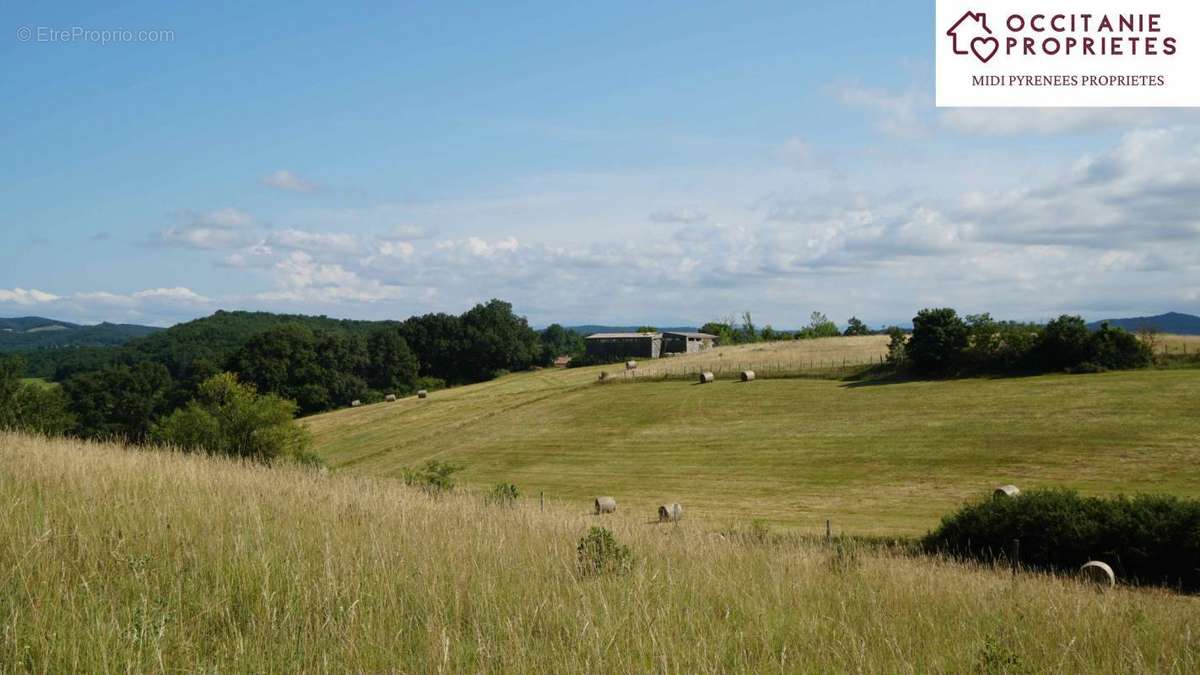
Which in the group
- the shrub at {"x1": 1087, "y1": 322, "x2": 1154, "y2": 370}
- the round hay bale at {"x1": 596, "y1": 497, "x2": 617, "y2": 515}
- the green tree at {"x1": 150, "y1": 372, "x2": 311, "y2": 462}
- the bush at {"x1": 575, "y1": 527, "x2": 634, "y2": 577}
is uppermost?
the shrub at {"x1": 1087, "y1": 322, "x2": 1154, "y2": 370}

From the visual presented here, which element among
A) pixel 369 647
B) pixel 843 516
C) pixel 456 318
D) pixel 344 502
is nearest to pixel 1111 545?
pixel 843 516

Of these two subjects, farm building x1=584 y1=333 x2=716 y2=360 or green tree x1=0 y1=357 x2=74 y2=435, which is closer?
green tree x1=0 y1=357 x2=74 y2=435

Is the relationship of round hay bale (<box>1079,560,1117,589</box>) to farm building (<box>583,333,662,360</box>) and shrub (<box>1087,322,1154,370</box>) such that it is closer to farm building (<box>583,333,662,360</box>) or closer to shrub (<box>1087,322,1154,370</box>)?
shrub (<box>1087,322,1154,370</box>)

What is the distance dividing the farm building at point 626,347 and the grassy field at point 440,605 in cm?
10670

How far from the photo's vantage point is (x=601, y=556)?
24.5 feet

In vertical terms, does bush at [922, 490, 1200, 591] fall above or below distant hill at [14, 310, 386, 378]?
below

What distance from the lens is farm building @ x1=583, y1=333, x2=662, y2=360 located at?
4609 inches

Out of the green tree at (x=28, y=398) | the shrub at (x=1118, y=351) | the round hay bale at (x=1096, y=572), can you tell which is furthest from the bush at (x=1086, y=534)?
the green tree at (x=28, y=398)

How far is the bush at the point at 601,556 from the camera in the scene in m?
7.25

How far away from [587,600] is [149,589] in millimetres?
2943

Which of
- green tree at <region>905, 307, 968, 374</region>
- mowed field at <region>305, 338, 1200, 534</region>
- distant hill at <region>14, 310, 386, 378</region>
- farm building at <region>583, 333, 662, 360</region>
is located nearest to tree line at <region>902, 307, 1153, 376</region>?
green tree at <region>905, 307, 968, 374</region>

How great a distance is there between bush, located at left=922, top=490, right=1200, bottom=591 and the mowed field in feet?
16.0

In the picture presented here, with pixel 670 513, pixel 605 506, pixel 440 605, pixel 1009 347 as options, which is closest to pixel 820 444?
pixel 670 513

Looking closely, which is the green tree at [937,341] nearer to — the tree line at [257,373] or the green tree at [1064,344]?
the green tree at [1064,344]
